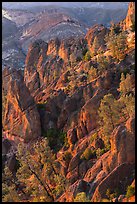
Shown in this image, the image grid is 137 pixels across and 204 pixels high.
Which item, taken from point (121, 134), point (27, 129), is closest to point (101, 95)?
point (27, 129)

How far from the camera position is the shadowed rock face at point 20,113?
85.9 m

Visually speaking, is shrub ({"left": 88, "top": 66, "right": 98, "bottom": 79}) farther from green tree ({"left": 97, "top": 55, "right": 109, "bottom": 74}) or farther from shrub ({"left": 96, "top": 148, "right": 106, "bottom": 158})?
shrub ({"left": 96, "top": 148, "right": 106, "bottom": 158})

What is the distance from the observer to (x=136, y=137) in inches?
1997

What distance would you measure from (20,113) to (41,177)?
31.9 meters

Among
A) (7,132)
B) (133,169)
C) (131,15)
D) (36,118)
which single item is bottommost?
(7,132)

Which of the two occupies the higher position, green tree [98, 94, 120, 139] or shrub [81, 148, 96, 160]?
green tree [98, 94, 120, 139]

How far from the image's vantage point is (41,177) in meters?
61.5

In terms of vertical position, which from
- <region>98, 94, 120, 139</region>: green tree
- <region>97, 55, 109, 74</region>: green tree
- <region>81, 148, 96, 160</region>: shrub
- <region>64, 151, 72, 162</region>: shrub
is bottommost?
<region>64, 151, 72, 162</region>: shrub

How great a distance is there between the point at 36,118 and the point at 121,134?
37.2 m

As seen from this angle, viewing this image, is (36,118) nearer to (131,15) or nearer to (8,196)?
(8,196)

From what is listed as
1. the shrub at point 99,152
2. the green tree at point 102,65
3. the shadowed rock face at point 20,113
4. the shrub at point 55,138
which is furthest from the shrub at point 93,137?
the green tree at point 102,65

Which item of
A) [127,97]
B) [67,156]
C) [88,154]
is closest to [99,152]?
[88,154]

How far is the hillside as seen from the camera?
50750 mm

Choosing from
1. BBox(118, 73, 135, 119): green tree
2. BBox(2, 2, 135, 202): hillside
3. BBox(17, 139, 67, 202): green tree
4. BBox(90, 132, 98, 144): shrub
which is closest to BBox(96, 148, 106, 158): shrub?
BBox(2, 2, 135, 202): hillside
